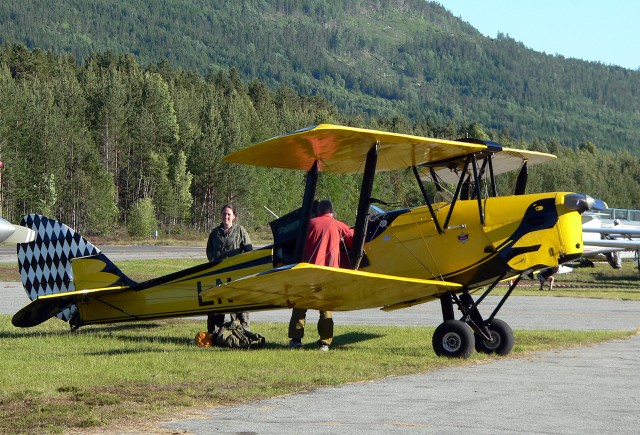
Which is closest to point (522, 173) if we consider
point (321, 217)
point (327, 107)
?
point (321, 217)

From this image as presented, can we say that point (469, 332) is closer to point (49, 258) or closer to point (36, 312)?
point (36, 312)

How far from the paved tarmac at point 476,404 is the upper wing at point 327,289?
0.74 meters

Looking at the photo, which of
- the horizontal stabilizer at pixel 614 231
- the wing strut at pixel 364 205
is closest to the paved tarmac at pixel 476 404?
the wing strut at pixel 364 205

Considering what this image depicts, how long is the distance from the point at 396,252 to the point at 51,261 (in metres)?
5.09

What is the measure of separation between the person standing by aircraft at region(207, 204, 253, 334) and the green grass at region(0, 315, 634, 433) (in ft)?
1.56

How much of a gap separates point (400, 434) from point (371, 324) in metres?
8.84

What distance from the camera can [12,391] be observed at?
8.41 metres

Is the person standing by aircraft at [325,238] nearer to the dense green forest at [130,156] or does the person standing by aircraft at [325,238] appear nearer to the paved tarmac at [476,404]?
the paved tarmac at [476,404]

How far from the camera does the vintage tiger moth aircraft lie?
10.8m

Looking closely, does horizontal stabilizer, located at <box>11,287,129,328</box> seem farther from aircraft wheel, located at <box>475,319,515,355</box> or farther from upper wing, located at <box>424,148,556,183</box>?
aircraft wheel, located at <box>475,319,515,355</box>

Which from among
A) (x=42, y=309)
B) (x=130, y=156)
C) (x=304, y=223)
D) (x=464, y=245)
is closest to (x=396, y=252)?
(x=464, y=245)

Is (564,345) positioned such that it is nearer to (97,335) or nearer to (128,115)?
(97,335)

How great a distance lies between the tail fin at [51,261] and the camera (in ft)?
43.8

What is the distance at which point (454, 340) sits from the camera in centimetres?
1111
